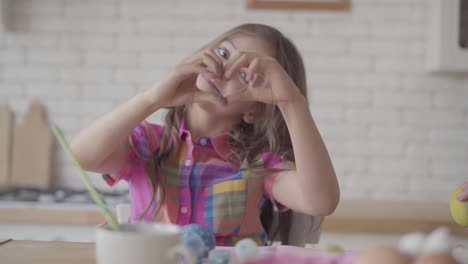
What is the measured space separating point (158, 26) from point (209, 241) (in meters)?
1.81

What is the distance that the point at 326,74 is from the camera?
8.04 feet

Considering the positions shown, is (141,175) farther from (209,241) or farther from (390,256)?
(390,256)

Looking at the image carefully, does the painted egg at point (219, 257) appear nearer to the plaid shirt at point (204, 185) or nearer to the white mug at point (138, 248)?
the white mug at point (138, 248)

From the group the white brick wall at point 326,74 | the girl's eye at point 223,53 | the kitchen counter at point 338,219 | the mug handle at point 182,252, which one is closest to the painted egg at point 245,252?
the mug handle at point 182,252

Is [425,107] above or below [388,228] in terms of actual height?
above

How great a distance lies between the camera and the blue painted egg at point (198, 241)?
2.39 feet

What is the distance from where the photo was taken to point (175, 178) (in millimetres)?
1242

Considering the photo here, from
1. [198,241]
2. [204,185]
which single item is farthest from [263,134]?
[198,241]

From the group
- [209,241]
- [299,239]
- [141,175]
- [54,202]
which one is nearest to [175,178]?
[141,175]

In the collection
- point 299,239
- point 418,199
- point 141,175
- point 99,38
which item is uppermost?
point 99,38

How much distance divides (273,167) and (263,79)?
28 centimetres

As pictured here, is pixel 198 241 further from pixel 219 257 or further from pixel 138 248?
pixel 138 248

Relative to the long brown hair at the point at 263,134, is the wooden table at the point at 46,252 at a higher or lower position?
lower

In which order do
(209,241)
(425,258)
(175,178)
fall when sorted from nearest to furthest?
1. (425,258)
2. (209,241)
3. (175,178)
